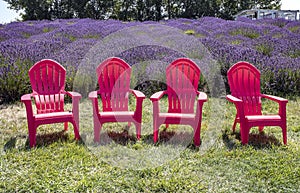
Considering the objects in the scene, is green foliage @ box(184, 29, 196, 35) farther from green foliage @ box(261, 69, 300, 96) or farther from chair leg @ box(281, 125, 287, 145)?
chair leg @ box(281, 125, 287, 145)

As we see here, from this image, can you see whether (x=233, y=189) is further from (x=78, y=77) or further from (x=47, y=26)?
(x=47, y=26)

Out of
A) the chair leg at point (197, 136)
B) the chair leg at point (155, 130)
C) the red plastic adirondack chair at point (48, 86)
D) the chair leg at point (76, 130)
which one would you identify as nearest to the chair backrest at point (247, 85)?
the chair leg at point (197, 136)

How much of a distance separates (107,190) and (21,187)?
76cm

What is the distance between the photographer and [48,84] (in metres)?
4.49

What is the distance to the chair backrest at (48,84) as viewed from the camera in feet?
14.2

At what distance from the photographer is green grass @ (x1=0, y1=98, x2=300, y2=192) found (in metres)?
2.85

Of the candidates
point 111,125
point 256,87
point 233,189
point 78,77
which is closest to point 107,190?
point 233,189

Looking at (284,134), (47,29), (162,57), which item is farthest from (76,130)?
(47,29)

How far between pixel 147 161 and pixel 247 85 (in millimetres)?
1908

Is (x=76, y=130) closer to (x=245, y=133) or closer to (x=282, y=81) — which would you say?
(x=245, y=133)

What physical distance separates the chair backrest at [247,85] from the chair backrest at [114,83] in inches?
57.0

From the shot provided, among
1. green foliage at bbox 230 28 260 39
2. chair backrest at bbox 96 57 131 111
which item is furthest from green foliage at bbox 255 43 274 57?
chair backrest at bbox 96 57 131 111

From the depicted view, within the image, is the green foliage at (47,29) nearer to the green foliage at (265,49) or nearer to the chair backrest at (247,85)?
the green foliage at (265,49)

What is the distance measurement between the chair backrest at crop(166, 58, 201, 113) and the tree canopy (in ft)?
72.6
